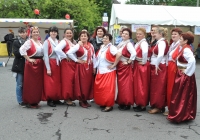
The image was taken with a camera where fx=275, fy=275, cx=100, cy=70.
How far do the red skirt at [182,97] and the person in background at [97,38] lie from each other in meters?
1.82

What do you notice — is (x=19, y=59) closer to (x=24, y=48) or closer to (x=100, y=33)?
(x=24, y=48)

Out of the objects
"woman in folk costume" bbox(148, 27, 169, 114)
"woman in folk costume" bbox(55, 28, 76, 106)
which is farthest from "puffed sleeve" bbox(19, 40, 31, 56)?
"woman in folk costume" bbox(148, 27, 169, 114)

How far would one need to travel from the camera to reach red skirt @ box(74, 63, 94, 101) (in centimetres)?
546

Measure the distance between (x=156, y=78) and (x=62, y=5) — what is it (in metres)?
18.2

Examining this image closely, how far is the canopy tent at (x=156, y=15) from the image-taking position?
1399 cm

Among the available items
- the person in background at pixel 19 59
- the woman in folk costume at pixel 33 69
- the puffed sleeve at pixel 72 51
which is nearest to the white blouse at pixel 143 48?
the puffed sleeve at pixel 72 51

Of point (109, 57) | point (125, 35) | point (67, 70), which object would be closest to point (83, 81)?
point (67, 70)

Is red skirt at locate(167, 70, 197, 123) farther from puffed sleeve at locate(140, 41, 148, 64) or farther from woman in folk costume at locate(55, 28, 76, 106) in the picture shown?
woman in folk costume at locate(55, 28, 76, 106)

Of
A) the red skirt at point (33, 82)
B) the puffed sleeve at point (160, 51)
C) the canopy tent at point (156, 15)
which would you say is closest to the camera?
the puffed sleeve at point (160, 51)

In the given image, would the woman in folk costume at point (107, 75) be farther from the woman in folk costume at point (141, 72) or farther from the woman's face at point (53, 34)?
the woman's face at point (53, 34)

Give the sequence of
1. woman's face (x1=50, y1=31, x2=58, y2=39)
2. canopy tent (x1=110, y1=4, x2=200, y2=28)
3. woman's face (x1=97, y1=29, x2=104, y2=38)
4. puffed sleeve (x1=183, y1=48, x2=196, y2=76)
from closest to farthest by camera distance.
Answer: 1. puffed sleeve (x1=183, y1=48, x2=196, y2=76)
2. woman's face (x1=50, y1=31, x2=58, y2=39)
3. woman's face (x1=97, y1=29, x2=104, y2=38)
4. canopy tent (x1=110, y1=4, x2=200, y2=28)

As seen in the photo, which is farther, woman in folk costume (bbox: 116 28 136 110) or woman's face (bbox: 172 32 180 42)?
woman in folk costume (bbox: 116 28 136 110)

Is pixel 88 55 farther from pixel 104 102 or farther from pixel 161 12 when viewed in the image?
pixel 161 12

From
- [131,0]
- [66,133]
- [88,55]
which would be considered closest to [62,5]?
[88,55]
